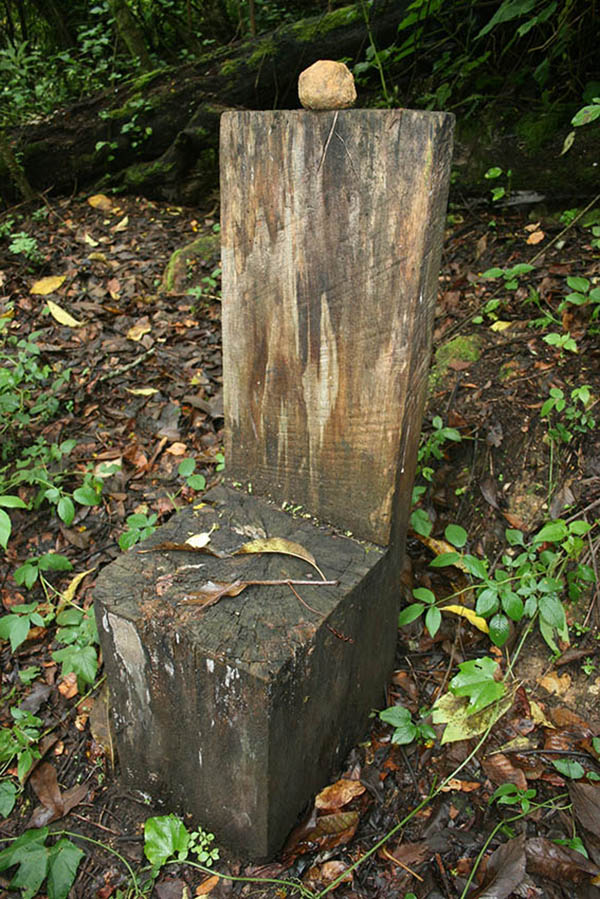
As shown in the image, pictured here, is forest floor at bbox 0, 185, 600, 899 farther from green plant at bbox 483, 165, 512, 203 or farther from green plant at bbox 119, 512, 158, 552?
green plant at bbox 483, 165, 512, 203

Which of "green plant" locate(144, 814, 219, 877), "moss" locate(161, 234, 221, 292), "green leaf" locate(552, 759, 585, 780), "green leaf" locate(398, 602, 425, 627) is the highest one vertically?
"moss" locate(161, 234, 221, 292)

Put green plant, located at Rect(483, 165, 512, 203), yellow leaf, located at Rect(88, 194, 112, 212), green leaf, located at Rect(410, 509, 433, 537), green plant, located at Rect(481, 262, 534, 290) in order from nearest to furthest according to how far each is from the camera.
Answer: green leaf, located at Rect(410, 509, 433, 537) → green plant, located at Rect(481, 262, 534, 290) → green plant, located at Rect(483, 165, 512, 203) → yellow leaf, located at Rect(88, 194, 112, 212)

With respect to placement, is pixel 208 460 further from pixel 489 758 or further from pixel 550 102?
pixel 550 102

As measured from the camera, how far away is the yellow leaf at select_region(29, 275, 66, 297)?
13.2ft

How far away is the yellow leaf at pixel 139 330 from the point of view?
12.2 ft

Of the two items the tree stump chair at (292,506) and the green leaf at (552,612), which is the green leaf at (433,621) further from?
the green leaf at (552,612)

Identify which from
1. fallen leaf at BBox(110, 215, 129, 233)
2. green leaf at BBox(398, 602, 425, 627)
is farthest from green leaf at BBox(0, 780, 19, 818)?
fallen leaf at BBox(110, 215, 129, 233)

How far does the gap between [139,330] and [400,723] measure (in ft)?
8.66

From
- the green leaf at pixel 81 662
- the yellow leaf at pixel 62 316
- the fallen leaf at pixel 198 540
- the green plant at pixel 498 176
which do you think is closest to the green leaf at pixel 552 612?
the fallen leaf at pixel 198 540

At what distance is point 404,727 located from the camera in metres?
1.94

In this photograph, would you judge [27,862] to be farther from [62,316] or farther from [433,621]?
[62,316]

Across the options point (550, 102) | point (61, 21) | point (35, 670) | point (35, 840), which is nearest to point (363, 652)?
point (35, 840)

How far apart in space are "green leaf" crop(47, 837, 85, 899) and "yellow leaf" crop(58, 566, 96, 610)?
0.85 m

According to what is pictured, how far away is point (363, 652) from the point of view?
6.25 feet
